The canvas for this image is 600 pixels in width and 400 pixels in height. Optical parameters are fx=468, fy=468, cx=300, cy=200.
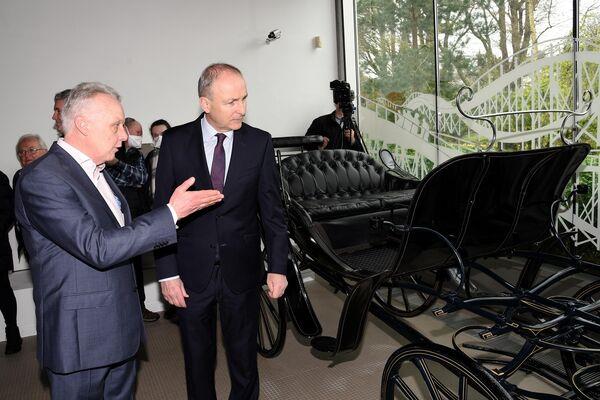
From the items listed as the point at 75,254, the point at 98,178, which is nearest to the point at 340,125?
the point at 98,178

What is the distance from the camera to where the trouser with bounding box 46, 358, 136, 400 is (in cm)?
152

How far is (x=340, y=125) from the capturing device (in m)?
5.63

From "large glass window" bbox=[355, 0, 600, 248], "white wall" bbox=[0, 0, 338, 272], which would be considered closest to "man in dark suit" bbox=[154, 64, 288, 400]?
"large glass window" bbox=[355, 0, 600, 248]

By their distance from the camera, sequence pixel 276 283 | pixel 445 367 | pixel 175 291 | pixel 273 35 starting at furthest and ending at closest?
pixel 273 35 < pixel 276 283 < pixel 175 291 < pixel 445 367

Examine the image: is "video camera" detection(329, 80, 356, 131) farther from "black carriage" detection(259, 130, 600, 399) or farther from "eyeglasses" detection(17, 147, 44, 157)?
"eyeglasses" detection(17, 147, 44, 157)

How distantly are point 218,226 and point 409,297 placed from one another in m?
2.59

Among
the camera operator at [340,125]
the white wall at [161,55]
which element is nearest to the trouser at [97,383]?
the camera operator at [340,125]

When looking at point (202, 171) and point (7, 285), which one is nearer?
point (202, 171)

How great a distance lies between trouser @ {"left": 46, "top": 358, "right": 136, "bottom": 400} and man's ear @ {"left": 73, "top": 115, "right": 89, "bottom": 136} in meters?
0.78

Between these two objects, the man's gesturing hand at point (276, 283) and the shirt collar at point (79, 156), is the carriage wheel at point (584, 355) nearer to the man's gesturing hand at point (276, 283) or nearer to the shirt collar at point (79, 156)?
the man's gesturing hand at point (276, 283)

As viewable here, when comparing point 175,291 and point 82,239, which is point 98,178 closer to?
point 82,239

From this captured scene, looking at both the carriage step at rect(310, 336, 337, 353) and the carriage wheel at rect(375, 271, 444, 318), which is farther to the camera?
the carriage wheel at rect(375, 271, 444, 318)

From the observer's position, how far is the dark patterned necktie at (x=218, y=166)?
1.94m

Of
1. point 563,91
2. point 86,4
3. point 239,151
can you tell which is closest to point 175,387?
point 239,151
